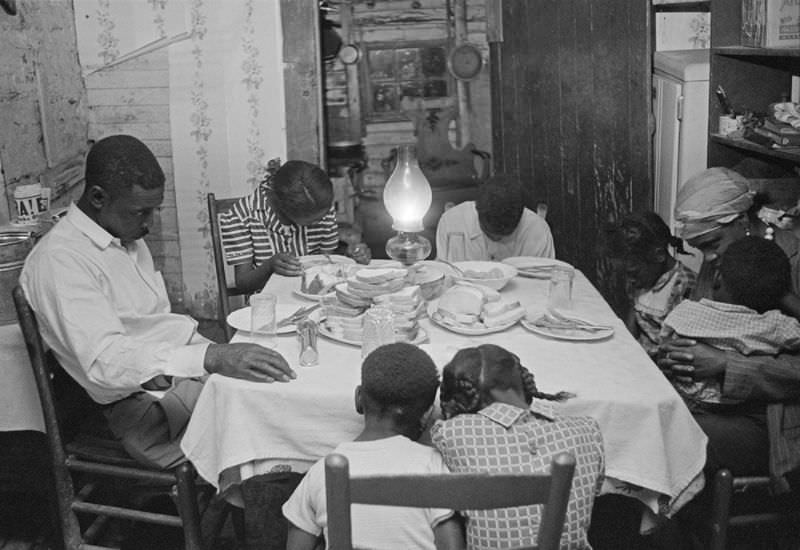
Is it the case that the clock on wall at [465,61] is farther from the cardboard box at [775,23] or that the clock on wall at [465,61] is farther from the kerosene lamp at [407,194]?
A: the kerosene lamp at [407,194]

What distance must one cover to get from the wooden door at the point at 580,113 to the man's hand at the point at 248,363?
1854 millimetres

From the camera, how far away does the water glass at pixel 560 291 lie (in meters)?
2.87

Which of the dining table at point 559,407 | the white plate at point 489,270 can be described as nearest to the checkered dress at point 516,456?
the dining table at point 559,407

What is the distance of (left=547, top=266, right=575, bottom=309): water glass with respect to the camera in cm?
287

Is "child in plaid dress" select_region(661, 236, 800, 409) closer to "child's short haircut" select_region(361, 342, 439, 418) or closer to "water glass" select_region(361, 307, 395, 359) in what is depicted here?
"water glass" select_region(361, 307, 395, 359)

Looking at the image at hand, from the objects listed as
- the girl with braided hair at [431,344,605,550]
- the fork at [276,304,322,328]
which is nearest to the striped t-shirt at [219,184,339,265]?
the fork at [276,304,322,328]

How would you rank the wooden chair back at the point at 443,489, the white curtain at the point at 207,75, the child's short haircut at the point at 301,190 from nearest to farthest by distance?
the wooden chair back at the point at 443,489, the child's short haircut at the point at 301,190, the white curtain at the point at 207,75

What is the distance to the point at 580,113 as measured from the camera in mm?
4590

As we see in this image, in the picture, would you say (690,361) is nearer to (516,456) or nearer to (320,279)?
(516,456)

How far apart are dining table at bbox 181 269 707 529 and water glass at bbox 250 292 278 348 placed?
14cm

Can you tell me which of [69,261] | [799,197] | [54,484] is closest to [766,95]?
[799,197]

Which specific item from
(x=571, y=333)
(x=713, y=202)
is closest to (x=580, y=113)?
(x=713, y=202)

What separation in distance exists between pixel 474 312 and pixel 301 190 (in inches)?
46.9

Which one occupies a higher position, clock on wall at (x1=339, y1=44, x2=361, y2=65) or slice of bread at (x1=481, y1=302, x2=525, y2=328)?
clock on wall at (x1=339, y1=44, x2=361, y2=65)
